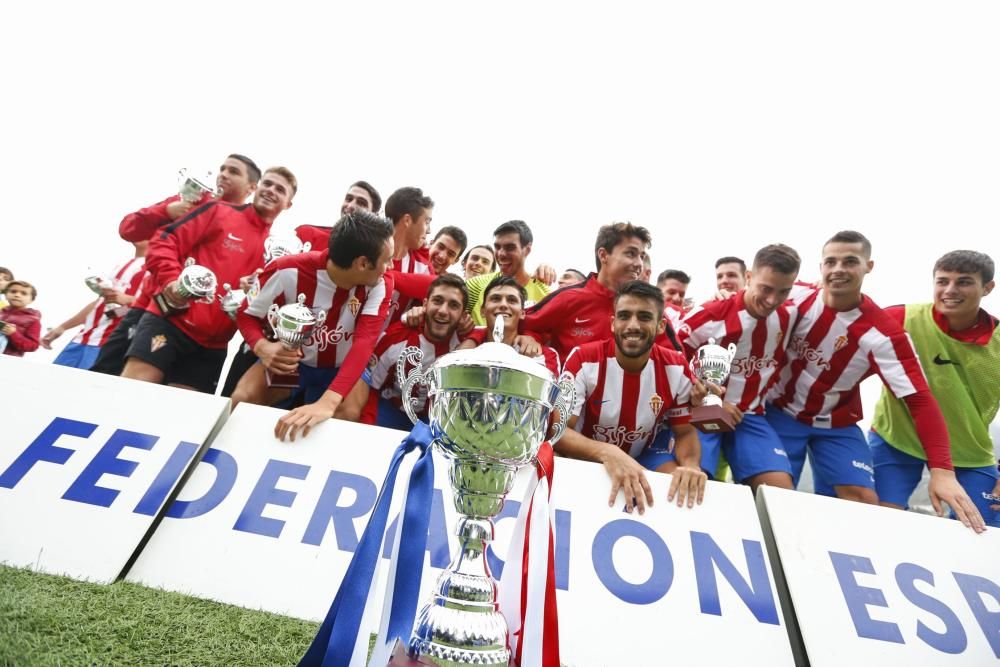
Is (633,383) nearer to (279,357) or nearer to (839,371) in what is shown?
(839,371)

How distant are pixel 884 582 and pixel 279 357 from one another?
8.69ft

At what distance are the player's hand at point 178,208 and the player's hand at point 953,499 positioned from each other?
14.8 ft

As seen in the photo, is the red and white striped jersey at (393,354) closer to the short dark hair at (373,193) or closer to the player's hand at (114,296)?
the short dark hair at (373,193)

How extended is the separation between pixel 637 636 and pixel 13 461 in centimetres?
222

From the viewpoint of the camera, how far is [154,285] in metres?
3.75

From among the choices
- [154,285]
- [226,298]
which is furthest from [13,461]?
[154,285]

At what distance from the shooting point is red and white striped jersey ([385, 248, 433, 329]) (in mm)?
3842

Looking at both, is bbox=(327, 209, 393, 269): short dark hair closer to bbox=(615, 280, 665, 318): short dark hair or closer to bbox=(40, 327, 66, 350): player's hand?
bbox=(615, 280, 665, 318): short dark hair

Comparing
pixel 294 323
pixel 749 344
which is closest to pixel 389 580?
pixel 294 323

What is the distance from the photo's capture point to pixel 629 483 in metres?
2.40

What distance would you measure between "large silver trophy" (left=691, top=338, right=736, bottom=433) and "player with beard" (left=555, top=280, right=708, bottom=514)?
0.08 meters

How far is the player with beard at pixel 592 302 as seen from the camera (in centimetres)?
382

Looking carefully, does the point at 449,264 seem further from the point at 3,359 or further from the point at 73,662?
the point at 73,662

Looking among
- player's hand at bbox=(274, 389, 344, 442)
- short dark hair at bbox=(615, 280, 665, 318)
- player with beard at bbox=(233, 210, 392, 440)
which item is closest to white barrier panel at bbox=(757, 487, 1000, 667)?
short dark hair at bbox=(615, 280, 665, 318)
